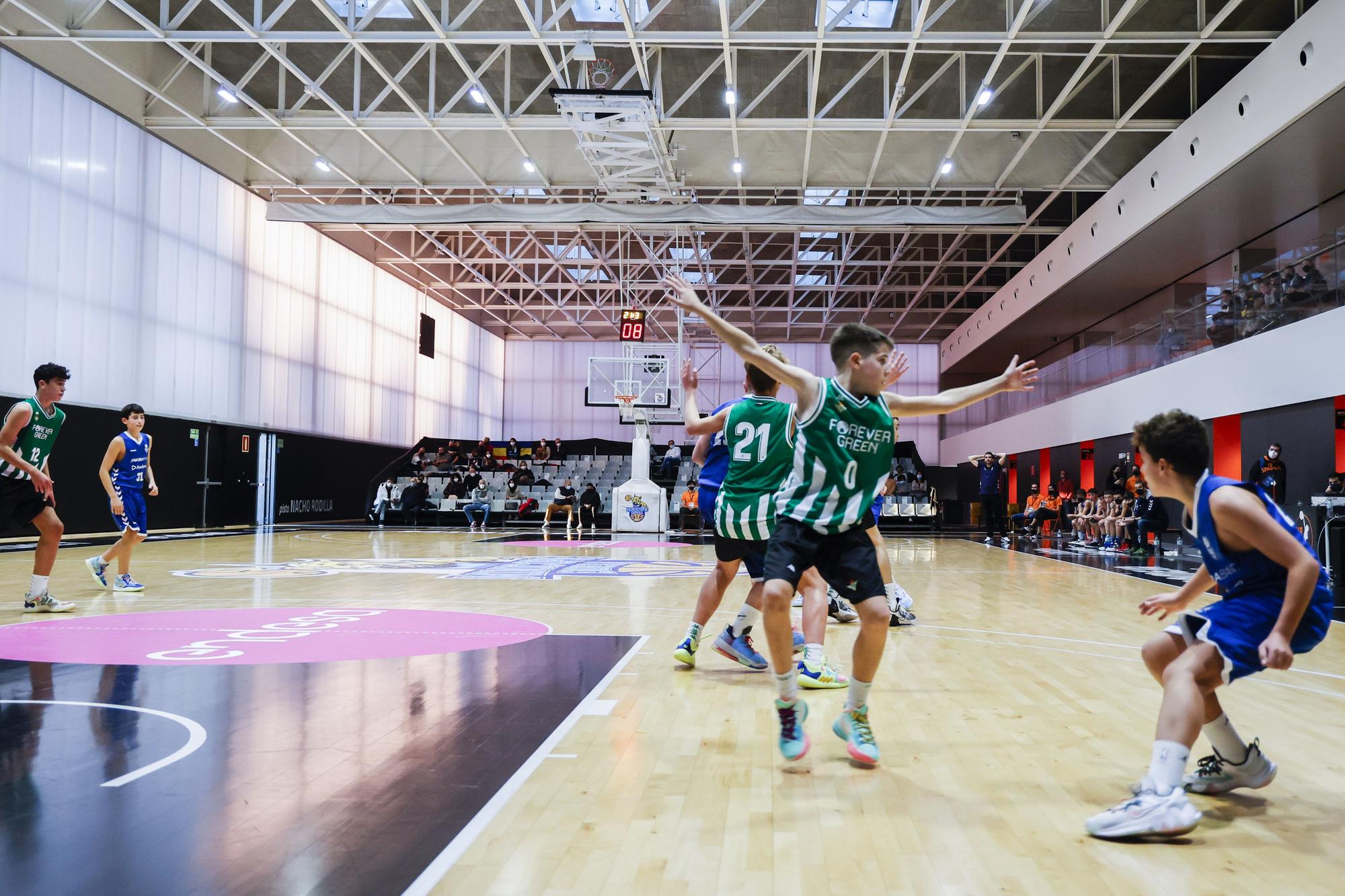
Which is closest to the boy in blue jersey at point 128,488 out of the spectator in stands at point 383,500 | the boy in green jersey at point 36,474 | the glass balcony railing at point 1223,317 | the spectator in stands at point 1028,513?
the boy in green jersey at point 36,474

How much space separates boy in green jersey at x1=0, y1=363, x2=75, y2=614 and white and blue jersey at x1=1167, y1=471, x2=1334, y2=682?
704 cm

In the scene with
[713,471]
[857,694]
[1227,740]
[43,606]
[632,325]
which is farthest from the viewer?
[632,325]

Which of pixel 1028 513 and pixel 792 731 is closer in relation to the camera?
pixel 792 731

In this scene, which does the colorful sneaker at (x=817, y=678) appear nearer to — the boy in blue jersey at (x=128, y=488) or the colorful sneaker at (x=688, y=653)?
the colorful sneaker at (x=688, y=653)

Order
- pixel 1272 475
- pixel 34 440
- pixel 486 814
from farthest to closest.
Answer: pixel 1272 475 → pixel 34 440 → pixel 486 814

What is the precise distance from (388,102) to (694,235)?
9230 mm

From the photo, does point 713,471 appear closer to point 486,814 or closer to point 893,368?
point 893,368

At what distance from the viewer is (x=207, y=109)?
17.9m

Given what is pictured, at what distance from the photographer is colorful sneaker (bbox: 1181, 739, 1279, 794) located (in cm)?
308

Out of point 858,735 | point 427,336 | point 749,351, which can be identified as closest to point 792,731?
point 858,735

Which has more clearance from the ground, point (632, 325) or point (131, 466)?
point (632, 325)

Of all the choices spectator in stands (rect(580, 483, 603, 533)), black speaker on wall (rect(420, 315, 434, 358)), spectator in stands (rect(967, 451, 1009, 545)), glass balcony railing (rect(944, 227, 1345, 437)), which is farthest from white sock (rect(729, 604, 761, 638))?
black speaker on wall (rect(420, 315, 434, 358))

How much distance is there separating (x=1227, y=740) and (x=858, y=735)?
118 centimetres

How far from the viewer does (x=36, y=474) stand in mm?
6777
